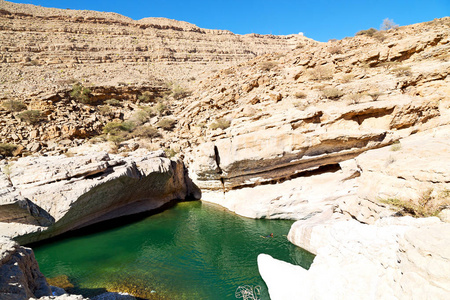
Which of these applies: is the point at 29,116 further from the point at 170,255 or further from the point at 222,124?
the point at 170,255

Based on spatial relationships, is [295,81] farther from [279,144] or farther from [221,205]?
[221,205]

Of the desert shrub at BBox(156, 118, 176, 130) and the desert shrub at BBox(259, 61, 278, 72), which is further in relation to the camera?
the desert shrub at BBox(259, 61, 278, 72)

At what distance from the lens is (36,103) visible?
65.9ft

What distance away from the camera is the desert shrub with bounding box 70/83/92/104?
22516 mm

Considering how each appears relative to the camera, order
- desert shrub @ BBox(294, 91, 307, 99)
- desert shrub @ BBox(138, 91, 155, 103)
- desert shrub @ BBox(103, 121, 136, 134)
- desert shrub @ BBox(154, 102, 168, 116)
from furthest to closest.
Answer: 1. desert shrub @ BBox(138, 91, 155, 103)
2. desert shrub @ BBox(154, 102, 168, 116)
3. desert shrub @ BBox(103, 121, 136, 134)
4. desert shrub @ BBox(294, 91, 307, 99)

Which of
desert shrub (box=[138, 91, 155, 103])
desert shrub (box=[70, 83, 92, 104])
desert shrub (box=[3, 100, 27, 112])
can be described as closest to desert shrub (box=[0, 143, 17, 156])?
desert shrub (box=[3, 100, 27, 112])

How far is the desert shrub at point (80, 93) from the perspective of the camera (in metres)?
22.5

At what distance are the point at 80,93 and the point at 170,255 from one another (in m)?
21.2

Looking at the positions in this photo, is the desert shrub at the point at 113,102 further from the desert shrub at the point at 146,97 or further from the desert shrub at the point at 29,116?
the desert shrub at the point at 29,116

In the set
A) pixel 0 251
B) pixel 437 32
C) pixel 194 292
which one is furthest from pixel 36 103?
pixel 437 32

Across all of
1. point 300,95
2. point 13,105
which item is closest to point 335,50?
point 300,95

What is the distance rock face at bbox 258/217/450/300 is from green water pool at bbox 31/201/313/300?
59.6 inches

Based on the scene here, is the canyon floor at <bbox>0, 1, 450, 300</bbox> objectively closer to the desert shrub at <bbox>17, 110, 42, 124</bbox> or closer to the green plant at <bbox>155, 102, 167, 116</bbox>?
the desert shrub at <bbox>17, 110, 42, 124</bbox>

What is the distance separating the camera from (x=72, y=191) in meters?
10.4
